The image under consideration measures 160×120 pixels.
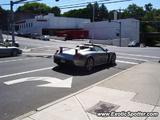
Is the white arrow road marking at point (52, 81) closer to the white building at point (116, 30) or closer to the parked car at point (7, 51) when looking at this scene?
the parked car at point (7, 51)

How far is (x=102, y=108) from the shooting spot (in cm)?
684

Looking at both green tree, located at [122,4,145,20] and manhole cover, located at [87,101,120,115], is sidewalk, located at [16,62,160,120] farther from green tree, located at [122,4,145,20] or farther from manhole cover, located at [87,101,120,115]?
green tree, located at [122,4,145,20]

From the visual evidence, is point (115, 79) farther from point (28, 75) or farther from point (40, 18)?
point (40, 18)

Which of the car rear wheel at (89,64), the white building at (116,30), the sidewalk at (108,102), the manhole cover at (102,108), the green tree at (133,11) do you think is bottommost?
the manhole cover at (102,108)

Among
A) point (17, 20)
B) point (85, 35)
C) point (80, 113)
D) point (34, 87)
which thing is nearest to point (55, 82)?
point (34, 87)

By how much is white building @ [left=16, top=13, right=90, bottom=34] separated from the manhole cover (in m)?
74.1

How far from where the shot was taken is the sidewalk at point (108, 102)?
6223mm

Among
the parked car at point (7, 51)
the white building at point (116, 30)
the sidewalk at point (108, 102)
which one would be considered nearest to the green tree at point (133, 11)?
the white building at point (116, 30)

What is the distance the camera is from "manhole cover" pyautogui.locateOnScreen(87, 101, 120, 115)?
21.6 feet

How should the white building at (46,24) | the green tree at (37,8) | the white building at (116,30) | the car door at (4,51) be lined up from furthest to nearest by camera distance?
the green tree at (37,8) < the white building at (46,24) < the white building at (116,30) < the car door at (4,51)

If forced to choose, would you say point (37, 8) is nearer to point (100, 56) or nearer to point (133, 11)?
point (133, 11)

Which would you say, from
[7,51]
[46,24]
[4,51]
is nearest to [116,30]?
[46,24]

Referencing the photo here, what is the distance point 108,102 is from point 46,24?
74.9 metres

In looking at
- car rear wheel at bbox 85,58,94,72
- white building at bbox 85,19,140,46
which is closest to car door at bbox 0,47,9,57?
car rear wheel at bbox 85,58,94,72
